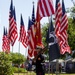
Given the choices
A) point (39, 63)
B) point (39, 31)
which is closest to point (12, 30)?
point (39, 31)

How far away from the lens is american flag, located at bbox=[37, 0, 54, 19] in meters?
18.6

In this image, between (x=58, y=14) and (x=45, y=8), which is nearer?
(x=45, y=8)

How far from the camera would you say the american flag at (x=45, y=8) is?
18641 millimetres

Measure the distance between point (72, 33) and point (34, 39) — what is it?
33729mm

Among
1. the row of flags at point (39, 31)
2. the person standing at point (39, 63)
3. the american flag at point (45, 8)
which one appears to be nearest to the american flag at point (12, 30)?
the row of flags at point (39, 31)

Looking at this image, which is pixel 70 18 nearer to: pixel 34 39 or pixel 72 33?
pixel 72 33

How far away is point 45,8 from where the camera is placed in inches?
747

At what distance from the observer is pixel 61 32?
29312 millimetres

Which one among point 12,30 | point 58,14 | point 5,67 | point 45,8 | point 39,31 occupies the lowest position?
point 5,67

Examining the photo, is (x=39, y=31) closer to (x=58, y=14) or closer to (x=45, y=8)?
(x=58, y=14)

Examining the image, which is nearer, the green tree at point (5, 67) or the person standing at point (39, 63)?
the person standing at point (39, 63)

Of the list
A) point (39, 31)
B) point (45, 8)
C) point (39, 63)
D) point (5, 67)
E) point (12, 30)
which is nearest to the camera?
point (39, 63)

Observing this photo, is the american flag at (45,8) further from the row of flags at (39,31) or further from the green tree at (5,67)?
the green tree at (5,67)

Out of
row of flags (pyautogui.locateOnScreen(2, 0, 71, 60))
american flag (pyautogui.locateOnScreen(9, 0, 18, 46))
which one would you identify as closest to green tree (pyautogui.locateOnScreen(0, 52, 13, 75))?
row of flags (pyautogui.locateOnScreen(2, 0, 71, 60))
